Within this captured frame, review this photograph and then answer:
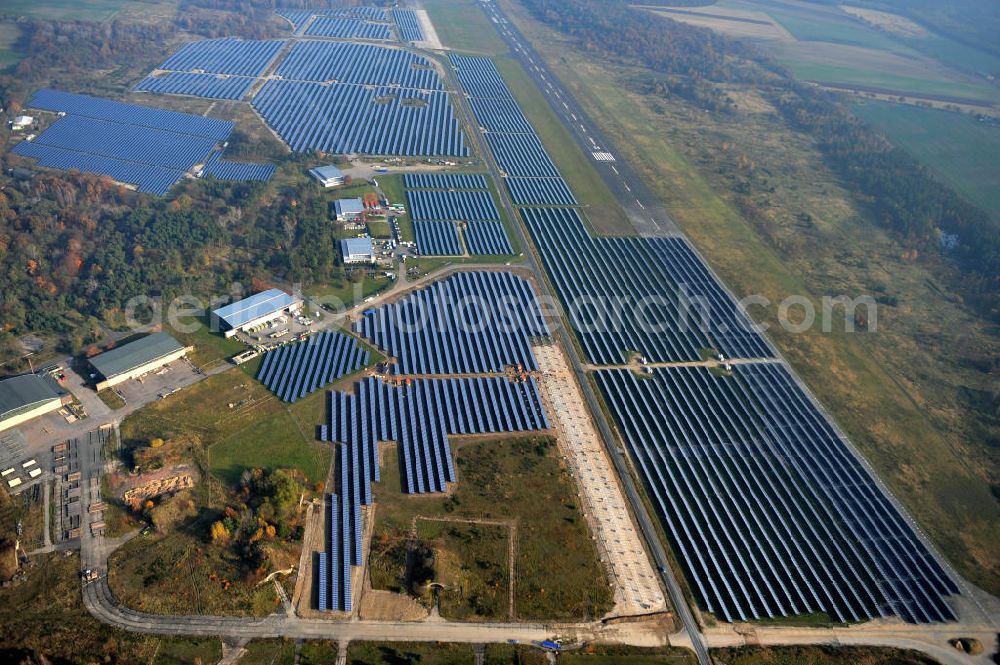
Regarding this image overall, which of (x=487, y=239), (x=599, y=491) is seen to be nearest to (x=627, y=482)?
(x=599, y=491)

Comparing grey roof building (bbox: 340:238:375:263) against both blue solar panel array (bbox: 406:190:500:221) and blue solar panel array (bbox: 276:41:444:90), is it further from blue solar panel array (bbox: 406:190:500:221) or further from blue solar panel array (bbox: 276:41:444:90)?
blue solar panel array (bbox: 276:41:444:90)

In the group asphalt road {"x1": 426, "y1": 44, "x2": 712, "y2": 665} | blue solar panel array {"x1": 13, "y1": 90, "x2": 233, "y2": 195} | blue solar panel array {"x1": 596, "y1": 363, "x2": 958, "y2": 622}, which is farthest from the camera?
blue solar panel array {"x1": 13, "y1": 90, "x2": 233, "y2": 195}

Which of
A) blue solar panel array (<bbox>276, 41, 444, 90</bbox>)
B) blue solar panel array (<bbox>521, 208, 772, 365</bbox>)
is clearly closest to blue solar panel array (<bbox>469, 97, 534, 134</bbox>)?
blue solar panel array (<bbox>276, 41, 444, 90</bbox>)

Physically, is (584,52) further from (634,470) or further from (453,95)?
(634,470)

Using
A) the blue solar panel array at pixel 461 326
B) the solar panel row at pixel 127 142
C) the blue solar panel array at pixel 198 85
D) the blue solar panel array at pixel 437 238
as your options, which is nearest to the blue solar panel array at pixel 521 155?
the blue solar panel array at pixel 437 238

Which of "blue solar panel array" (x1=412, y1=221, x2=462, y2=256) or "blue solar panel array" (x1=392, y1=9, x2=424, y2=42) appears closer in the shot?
"blue solar panel array" (x1=412, y1=221, x2=462, y2=256)

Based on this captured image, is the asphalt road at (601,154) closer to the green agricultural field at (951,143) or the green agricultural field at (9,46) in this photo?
the green agricultural field at (951,143)

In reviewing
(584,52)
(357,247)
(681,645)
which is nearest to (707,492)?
(681,645)
